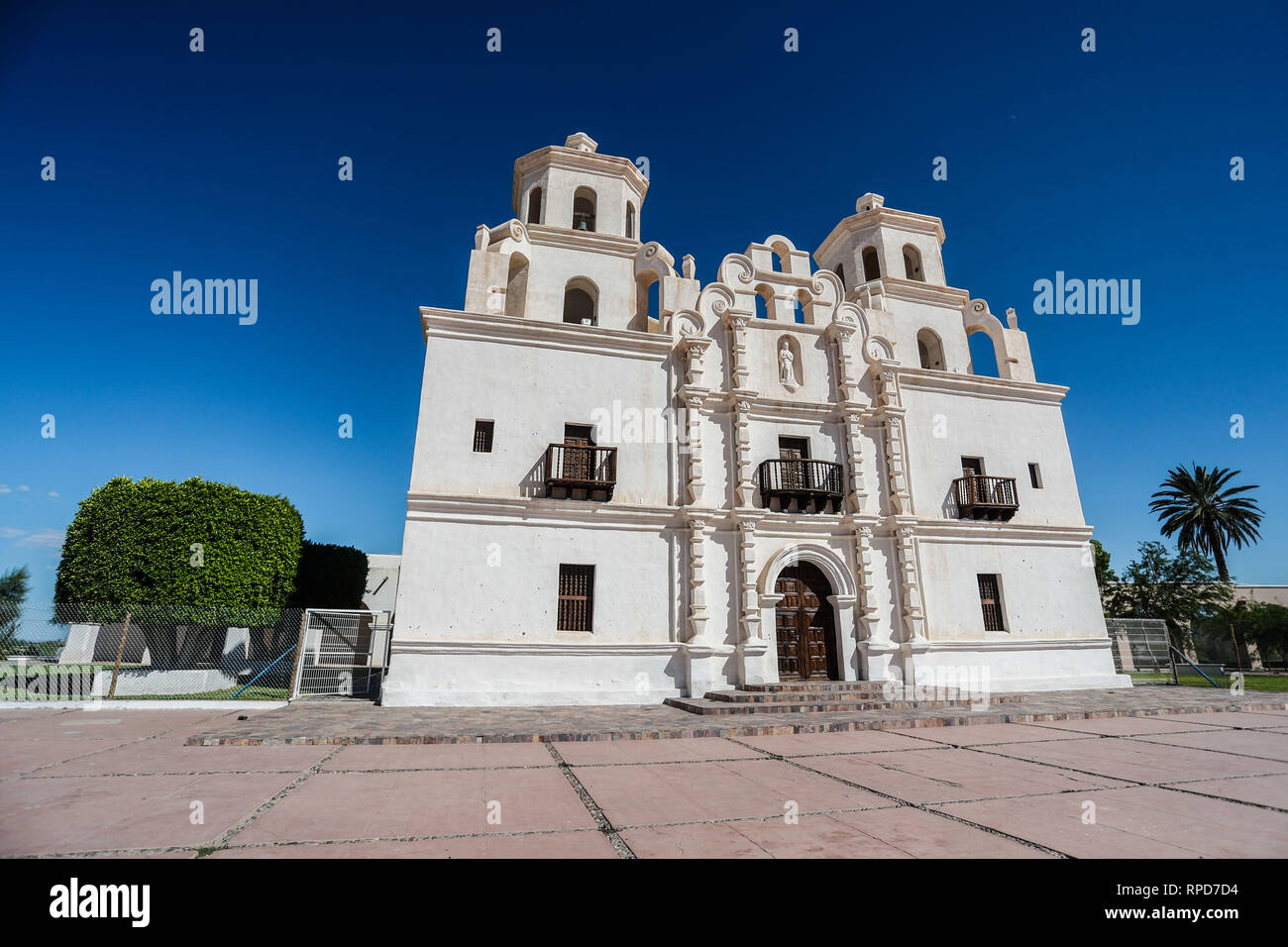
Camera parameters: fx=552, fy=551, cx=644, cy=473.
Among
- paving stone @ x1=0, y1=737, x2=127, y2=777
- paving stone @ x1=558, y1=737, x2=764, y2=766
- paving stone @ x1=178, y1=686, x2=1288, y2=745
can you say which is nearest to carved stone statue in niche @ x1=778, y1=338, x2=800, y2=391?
paving stone @ x1=178, y1=686, x2=1288, y2=745

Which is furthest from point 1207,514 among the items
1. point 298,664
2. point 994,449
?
point 298,664

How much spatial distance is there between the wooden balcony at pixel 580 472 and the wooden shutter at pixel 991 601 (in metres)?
12.2

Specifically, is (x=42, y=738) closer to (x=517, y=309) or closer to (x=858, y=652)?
(x=517, y=309)

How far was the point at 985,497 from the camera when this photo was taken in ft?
57.7

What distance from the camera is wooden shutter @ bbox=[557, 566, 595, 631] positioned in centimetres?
1414

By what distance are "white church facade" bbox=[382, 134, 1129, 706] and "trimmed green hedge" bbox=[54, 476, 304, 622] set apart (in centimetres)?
995

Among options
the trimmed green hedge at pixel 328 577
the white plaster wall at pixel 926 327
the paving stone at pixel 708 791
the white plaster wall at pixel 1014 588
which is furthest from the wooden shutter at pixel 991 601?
the trimmed green hedge at pixel 328 577

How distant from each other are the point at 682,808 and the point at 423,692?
9.38 metres

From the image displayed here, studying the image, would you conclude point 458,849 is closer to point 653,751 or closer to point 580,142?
point 653,751

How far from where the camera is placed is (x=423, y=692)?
12.8 m

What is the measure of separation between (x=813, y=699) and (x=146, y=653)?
20.1m
